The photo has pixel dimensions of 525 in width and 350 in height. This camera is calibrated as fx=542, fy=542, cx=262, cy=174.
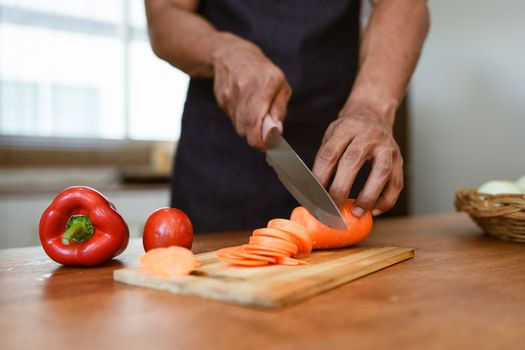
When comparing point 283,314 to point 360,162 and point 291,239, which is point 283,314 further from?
point 360,162

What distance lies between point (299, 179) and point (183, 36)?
→ 1.70 feet

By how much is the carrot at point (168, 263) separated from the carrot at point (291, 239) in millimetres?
80

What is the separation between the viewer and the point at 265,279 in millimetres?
669

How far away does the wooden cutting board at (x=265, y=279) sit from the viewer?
60cm

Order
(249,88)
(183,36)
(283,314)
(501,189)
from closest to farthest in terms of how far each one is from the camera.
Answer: (283,314)
(249,88)
(501,189)
(183,36)

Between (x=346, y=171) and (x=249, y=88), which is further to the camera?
(x=249, y=88)

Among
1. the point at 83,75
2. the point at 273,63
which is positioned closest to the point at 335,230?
the point at 273,63

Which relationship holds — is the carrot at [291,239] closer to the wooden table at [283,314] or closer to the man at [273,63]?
the wooden table at [283,314]

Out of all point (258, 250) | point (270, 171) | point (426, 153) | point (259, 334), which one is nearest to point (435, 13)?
point (426, 153)

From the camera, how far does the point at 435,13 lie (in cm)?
299

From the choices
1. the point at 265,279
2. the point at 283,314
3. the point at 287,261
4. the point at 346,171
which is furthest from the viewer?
the point at 346,171

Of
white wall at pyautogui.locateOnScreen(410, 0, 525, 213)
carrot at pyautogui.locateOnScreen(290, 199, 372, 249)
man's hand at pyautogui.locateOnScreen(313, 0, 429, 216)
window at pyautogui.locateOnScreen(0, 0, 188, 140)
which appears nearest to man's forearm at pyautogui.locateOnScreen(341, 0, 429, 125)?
man's hand at pyautogui.locateOnScreen(313, 0, 429, 216)

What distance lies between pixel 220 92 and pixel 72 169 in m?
2.24

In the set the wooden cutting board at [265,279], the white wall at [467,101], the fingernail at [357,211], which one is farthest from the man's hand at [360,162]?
the white wall at [467,101]
